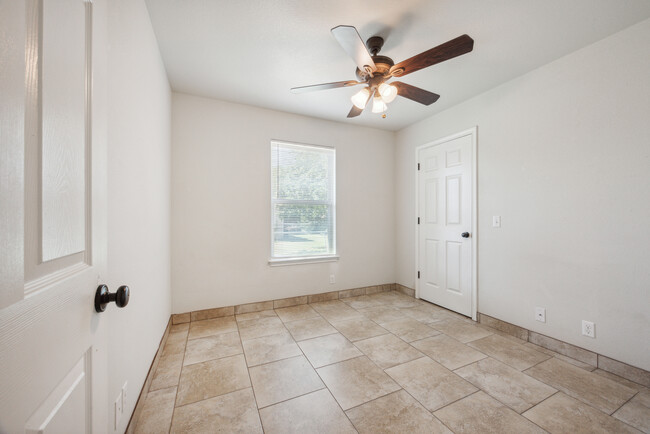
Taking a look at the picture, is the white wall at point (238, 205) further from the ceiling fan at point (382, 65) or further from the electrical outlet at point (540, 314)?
the electrical outlet at point (540, 314)

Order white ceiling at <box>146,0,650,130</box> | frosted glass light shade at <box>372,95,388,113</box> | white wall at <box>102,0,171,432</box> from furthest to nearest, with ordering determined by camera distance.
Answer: frosted glass light shade at <box>372,95,388,113</box> → white ceiling at <box>146,0,650,130</box> → white wall at <box>102,0,171,432</box>

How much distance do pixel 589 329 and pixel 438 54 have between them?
2.42 metres

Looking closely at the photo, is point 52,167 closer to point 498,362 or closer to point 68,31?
point 68,31

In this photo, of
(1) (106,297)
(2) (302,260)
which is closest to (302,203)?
(2) (302,260)

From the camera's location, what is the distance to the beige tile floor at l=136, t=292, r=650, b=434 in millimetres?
1479

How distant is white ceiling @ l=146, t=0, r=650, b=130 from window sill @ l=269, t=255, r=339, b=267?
6.61 feet

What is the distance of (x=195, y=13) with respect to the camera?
1.77 meters

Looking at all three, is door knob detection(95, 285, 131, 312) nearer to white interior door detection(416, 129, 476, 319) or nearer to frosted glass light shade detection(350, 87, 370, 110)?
frosted glass light shade detection(350, 87, 370, 110)

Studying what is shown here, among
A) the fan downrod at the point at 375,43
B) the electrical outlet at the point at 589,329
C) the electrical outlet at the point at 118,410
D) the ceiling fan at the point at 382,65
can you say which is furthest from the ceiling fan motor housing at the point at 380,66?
the electrical outlet at the point at 589,329

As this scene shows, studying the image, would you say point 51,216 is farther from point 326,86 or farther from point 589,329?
point 589,329

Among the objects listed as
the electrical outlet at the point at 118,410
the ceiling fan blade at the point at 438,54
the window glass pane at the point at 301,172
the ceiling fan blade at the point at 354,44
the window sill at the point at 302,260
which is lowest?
the electrical outlet at the point at 118,410

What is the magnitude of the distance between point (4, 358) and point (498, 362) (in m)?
2.72

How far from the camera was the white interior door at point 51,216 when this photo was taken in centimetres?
37

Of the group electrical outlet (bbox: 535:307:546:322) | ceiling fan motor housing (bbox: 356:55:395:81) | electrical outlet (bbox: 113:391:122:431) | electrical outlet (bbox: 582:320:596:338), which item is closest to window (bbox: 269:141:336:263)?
ceiling fan motor housing (bbox: 356:55:395:81)
